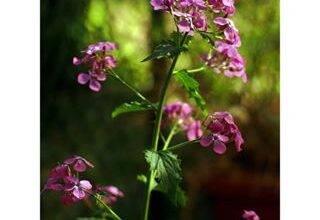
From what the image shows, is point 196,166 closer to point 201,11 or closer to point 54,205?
point 54,205

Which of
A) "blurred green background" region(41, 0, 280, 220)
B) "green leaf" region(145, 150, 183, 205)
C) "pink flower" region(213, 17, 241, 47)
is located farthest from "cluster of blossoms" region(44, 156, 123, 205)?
"blurred green background" region(41, 0, 280, 220)

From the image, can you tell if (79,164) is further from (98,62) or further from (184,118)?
(184,118)

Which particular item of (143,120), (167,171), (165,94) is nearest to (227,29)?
(165,94)

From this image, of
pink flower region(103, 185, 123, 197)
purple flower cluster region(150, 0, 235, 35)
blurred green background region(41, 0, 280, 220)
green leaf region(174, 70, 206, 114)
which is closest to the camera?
purple flower cluster region(150, 0, 235, 35)

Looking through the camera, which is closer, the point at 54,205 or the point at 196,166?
the point at 54,205

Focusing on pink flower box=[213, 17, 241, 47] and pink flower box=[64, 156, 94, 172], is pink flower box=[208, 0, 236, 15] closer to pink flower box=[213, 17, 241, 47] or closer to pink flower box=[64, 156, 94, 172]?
pink flower box=[213, 17, 241, 47]
